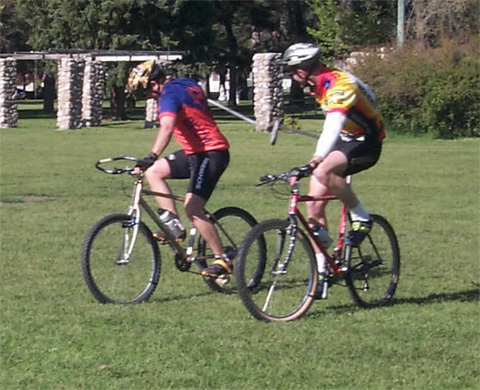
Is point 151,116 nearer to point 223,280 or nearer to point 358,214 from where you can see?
point 223,280

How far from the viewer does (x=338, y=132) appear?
7207 millimetres

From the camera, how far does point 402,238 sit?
39.2 feet

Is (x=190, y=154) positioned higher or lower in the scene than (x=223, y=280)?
higher

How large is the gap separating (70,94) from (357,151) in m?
33.2

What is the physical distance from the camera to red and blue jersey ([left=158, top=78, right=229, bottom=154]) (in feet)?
26.2

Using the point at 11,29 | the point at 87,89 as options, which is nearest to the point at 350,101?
the point at 87,89

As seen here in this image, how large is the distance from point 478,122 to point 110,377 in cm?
2839

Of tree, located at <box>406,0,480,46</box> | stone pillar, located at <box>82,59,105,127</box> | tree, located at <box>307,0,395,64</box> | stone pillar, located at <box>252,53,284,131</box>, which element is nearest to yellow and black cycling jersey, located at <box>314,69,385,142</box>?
stone pillar, located at <box>252,53,284,131</box>

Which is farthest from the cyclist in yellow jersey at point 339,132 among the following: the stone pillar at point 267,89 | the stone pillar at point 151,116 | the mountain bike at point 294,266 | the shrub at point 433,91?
the stone pillar at point 151,116

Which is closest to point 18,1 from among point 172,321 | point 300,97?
point 300,97

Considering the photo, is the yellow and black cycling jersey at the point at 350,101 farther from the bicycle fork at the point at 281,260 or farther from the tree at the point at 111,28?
the tree at the point at 111,28

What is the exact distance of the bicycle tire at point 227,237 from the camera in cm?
856

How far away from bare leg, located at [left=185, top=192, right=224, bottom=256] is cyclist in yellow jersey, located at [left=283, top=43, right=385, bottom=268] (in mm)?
877

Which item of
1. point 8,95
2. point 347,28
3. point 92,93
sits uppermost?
point 347,28
